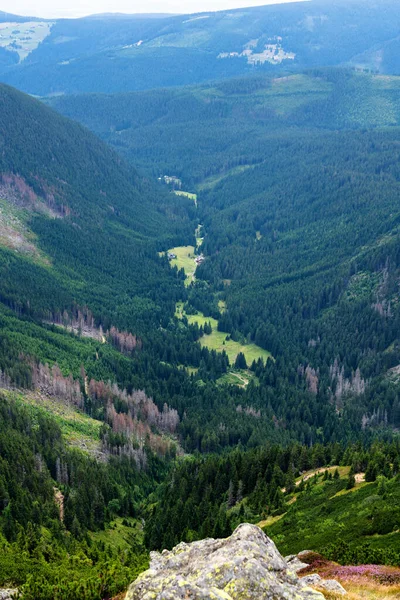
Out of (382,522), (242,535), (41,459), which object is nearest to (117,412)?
(41,459)

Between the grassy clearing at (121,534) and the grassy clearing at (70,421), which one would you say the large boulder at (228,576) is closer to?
the grassy clearing at (121,534)

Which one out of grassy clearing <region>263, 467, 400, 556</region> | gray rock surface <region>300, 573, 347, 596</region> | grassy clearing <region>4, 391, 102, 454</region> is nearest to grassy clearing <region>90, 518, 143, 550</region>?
grassy clearing <region>4, 391, 102, 454</region>

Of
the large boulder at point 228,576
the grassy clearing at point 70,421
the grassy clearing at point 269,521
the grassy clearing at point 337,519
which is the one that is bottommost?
the grassy clearing at point 70,421

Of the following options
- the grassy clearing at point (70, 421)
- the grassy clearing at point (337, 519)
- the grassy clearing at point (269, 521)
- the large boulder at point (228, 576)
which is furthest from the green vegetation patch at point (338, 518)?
the grassy clearing at point (70, 421)

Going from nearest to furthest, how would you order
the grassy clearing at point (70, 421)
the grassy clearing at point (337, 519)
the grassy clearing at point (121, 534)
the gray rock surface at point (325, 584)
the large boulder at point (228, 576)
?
the large boulder at point (228, 576) → the gray rock surface at point (325, 584) → the grassy clearing at point (337, 519) → the grassy clearing at point (121, 534) → the grassy clearing at point (70, 421)

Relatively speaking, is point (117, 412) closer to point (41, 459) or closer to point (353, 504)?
point (41, 459)

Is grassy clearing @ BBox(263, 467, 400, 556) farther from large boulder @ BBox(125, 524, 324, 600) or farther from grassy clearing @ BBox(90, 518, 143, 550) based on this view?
grassy clearing @ BBox(90, 518, 143, 550)
